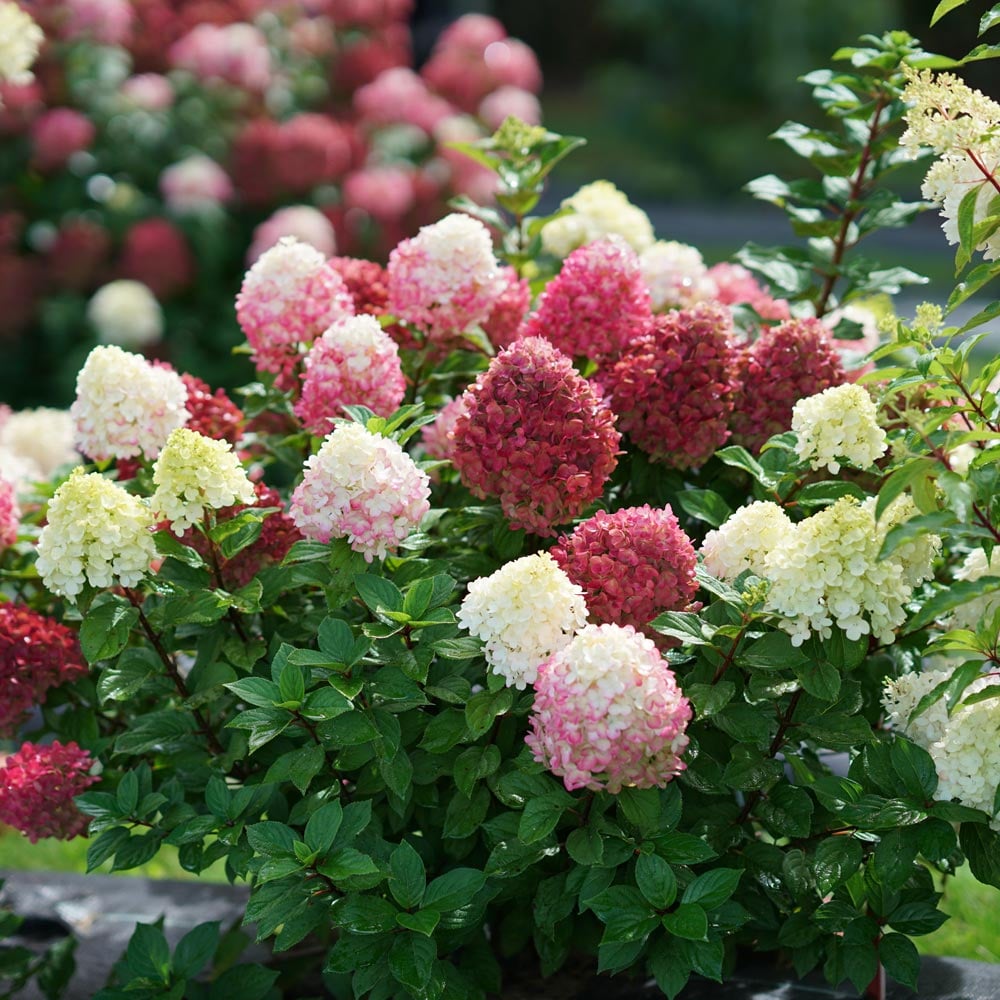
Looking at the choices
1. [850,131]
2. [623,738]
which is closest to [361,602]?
[623,738]

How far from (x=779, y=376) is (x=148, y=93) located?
394 cm

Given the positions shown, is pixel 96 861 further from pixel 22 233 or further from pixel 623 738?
pixel 22 233

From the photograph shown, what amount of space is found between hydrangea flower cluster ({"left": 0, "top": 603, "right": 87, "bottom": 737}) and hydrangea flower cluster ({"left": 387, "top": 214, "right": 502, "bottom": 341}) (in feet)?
2.31

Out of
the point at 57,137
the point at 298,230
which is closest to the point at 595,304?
the point at 298,230

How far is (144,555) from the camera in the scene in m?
1.75

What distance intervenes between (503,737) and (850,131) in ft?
4.02

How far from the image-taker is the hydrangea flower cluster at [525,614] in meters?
1.56

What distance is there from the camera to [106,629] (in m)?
1.78

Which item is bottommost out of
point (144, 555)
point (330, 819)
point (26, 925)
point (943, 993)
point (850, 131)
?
point (26, 925)

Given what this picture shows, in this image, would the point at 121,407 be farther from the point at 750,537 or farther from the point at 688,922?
the point at 688,922

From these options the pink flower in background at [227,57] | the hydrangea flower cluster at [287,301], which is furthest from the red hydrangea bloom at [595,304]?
the pink flower in background at [227,57]

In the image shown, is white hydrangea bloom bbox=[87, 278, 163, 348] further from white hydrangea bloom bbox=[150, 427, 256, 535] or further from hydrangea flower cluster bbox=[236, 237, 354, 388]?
white hydrangea bloom bbox=[150, 427, 256, 535]

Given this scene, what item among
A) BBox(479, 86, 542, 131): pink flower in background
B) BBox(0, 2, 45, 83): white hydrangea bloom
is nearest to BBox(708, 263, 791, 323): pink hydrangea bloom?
BBox(0, 2, 45, 83): white hydrangea bloom

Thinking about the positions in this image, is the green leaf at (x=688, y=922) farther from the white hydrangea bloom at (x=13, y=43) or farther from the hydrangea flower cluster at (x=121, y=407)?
the white hydrangea bloom at (x=13, y=43)
